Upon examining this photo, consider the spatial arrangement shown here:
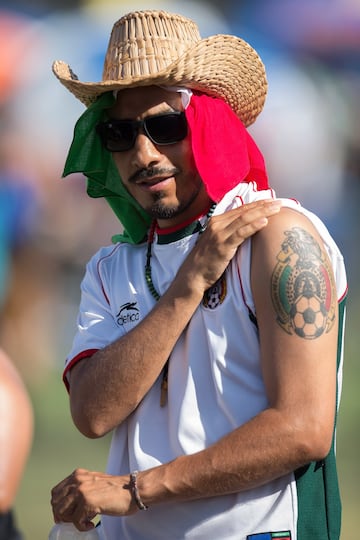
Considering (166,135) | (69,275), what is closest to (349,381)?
(69,275)

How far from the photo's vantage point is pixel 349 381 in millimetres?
4660

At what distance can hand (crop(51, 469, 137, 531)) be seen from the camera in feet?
6.41

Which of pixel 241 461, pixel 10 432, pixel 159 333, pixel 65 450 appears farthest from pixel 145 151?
pixel 65 450

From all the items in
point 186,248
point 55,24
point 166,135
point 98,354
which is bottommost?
point 98,354

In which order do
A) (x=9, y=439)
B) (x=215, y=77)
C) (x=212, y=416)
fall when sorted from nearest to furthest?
(x=212, y=416), (x=215, y=77), (x=9, y=439)

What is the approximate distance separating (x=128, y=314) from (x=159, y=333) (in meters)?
0.23

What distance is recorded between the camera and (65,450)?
4633mm

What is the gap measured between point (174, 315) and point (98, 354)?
0.24 meters

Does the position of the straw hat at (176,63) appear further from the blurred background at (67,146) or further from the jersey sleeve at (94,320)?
the blurred background at (67,146)

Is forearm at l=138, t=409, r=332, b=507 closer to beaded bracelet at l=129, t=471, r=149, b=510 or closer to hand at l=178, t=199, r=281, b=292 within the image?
beaded bracelet at l=129, t=471, r=149, b=510

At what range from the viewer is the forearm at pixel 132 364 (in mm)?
2051

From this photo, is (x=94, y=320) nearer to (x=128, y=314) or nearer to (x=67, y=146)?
(x=128, y=314)

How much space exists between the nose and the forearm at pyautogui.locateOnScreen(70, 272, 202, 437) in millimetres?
331

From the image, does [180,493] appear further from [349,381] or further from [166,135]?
[349,381]
